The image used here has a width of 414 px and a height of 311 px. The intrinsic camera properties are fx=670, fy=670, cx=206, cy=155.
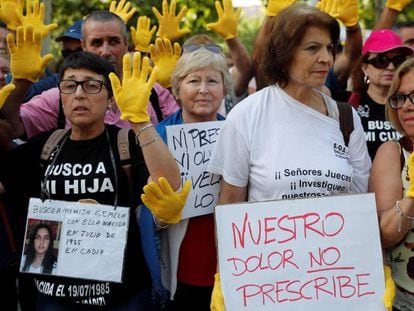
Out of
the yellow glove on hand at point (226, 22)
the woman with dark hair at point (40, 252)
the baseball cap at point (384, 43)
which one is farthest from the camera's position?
the yellow glove on hand at point (226, 22)

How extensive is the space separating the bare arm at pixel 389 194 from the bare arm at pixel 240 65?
6.46 feet

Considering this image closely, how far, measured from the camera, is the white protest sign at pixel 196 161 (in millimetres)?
3250

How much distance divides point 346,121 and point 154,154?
2.85 feet

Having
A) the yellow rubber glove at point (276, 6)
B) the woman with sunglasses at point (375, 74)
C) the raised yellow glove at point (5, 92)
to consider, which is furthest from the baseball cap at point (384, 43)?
the raised yellow glove at point (5, 92)

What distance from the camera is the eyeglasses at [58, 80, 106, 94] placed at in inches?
127

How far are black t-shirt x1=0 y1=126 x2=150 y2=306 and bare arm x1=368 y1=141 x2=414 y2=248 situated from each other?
1036 millimetres

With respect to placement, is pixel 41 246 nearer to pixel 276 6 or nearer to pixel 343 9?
pixel 276 6

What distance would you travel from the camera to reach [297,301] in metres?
2.75

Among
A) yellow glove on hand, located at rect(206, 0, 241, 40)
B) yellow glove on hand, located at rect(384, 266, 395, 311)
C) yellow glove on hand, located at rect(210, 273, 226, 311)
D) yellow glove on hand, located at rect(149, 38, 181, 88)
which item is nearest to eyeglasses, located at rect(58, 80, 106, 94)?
yellow glove on hand, located at rect(149, 38, 181, 88)

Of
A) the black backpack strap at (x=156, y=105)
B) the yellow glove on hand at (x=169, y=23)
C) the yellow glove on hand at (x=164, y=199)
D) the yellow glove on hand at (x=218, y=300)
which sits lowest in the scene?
the yellow glove on hand at (x=218, y=300)

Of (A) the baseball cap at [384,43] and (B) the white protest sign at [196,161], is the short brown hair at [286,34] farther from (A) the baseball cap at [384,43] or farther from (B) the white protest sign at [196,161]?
(A) the baseball cap at [384,43]

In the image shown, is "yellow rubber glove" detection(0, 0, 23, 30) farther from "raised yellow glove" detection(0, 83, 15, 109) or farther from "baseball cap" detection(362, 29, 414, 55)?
"baseball cap" detection(362, 29, 414, 55)

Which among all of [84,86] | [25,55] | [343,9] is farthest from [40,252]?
[343,9]

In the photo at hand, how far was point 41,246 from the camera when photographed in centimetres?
310
